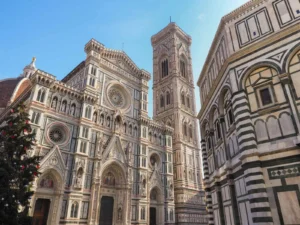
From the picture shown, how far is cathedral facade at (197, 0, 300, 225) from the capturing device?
826 centimetres

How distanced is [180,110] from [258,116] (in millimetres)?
29966

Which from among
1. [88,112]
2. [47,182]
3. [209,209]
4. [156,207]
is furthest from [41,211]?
[156,207]

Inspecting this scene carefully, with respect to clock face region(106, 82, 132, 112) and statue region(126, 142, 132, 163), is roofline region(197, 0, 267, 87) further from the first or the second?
clock face region(106, 82, 132, 112)

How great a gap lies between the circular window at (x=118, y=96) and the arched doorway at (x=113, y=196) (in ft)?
26.7

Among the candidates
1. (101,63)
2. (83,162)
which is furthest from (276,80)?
(101,63)

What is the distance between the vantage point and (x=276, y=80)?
973 cm

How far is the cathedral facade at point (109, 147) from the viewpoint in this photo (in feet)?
67.9

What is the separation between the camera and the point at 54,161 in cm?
2072

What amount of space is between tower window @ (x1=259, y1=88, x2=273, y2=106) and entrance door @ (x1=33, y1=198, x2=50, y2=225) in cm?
1937

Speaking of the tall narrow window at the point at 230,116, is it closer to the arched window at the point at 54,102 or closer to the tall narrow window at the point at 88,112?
the tall narrow window at the point at 88,112

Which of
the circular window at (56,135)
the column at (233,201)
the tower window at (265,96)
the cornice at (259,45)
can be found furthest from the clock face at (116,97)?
the tower window at (265,96)

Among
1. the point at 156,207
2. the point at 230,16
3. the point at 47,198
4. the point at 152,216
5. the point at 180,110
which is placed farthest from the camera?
the point at 180,110

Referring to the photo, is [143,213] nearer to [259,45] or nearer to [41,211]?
[41,211]

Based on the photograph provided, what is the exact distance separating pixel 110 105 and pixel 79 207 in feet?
41.0
